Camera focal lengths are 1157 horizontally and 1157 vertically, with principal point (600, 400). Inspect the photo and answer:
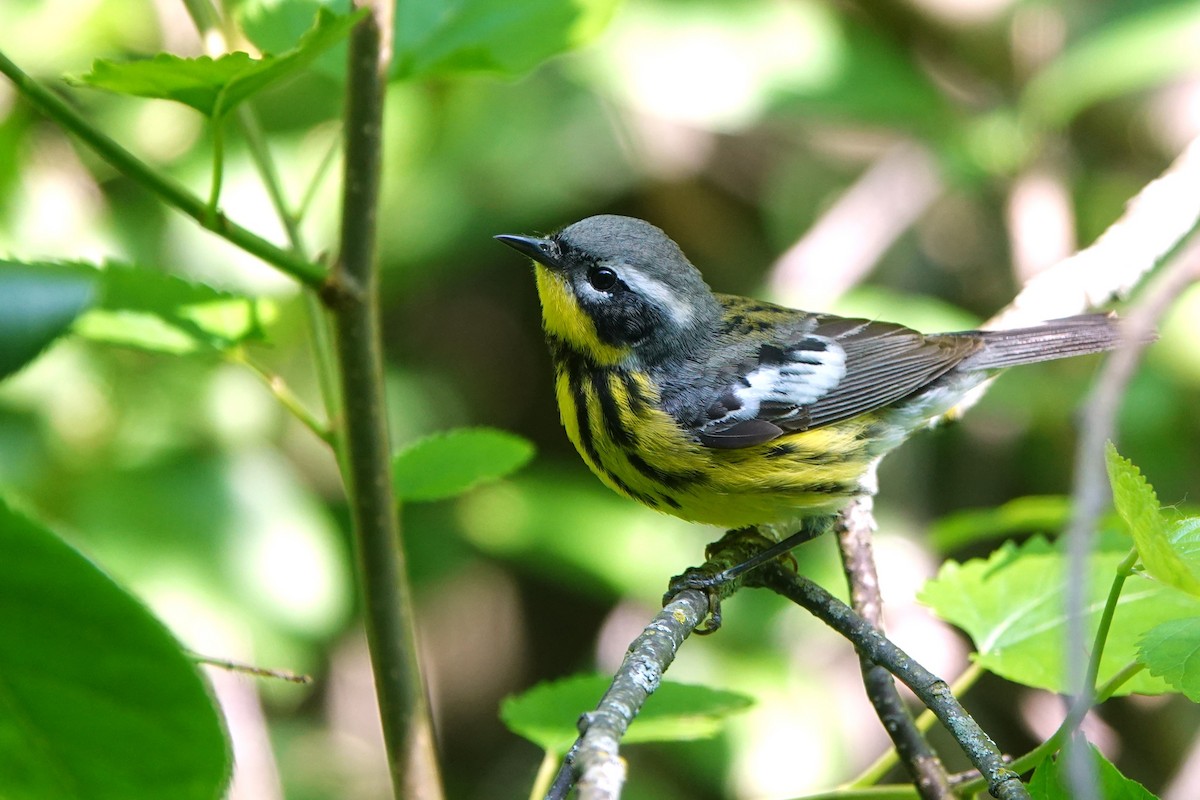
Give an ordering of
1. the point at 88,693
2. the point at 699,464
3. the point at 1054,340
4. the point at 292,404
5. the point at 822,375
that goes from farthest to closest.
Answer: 1. the point at 822,375
2. the point at 1054,340
3. the point at 699,464
4. the point at 292,404
5. the point at 88,693

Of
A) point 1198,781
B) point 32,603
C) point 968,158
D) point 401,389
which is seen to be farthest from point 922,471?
point 32,603

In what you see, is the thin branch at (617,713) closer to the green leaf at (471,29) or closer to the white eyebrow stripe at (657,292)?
the green leaf at (471,29)

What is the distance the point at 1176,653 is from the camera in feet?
4.56

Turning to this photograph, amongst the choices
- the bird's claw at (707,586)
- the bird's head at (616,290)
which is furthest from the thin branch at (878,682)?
the bird's head at (616,290)

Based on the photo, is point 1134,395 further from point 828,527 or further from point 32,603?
point 32,603

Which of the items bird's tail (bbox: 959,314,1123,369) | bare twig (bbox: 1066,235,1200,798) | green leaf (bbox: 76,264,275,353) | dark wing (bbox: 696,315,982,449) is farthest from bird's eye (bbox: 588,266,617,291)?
bare twig (bbox: 1066,235,1200,798)

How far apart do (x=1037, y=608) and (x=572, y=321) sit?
1493mm

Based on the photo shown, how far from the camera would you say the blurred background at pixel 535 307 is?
3762mm

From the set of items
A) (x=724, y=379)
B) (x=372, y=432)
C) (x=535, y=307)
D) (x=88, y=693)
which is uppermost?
(x=535, y=307)

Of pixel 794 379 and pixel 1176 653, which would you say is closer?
pixel 1176 653

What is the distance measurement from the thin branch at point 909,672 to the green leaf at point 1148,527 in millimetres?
334

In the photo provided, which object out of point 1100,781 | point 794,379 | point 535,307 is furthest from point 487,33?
point 535,307

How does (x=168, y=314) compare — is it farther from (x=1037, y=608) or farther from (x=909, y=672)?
(x=1037, y=608)

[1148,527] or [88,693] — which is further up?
[1148,527]
